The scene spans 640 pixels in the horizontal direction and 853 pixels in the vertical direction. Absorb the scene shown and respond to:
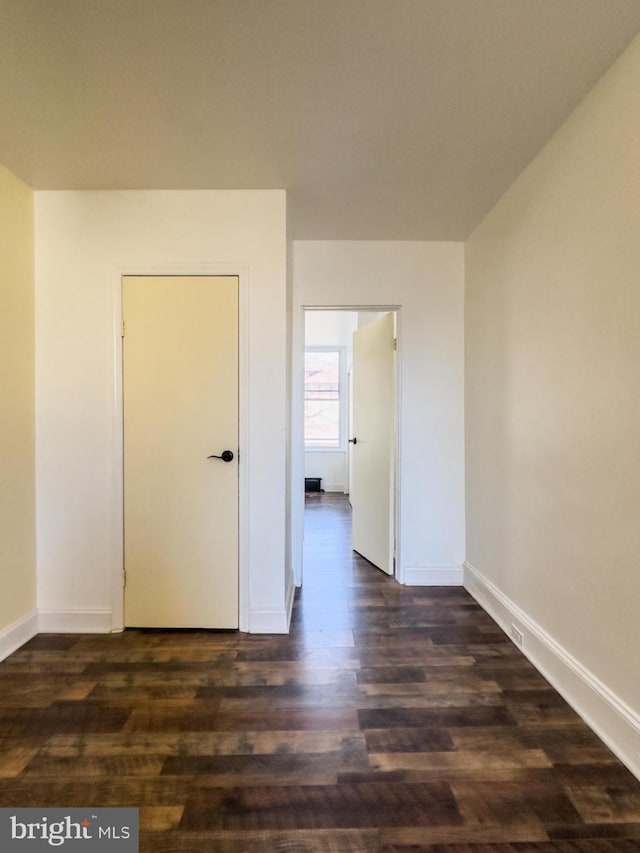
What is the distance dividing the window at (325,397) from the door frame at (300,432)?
11.7ft

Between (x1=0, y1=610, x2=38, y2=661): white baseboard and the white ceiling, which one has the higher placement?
the white ceiling

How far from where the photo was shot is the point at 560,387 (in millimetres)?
1726

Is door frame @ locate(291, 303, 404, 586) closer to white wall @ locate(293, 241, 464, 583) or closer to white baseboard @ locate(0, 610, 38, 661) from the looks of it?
white wall @ locate(293, 241, 464, 583)

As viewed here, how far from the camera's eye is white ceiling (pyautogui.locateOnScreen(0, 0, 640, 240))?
123 centimetres

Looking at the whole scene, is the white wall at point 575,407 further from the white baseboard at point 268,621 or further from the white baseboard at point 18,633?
the white baseboard at point 18,633

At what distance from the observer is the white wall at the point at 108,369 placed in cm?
216

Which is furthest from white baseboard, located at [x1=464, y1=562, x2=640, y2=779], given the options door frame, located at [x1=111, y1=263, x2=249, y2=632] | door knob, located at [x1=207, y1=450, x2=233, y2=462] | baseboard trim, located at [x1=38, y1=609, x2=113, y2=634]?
baseboard trim, located at [x1=38, y1=609, x2=113, y2=634]

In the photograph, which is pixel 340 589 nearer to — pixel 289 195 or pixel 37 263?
pixel 289 195

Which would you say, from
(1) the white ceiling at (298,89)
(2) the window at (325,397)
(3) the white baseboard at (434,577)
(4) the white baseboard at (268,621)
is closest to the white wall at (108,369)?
(4) the white baseboard at (268,621)

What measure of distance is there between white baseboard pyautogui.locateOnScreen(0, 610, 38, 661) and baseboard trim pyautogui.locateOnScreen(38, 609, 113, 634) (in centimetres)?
4

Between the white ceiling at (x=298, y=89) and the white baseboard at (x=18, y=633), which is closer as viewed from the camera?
the white ceiling at (x=298, y=89)

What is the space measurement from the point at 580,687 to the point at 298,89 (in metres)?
2.60

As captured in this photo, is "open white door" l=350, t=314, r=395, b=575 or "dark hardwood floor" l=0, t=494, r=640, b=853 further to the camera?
"open white door" l=350, t=314, r=395, b=575

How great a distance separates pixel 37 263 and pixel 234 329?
1162mm
